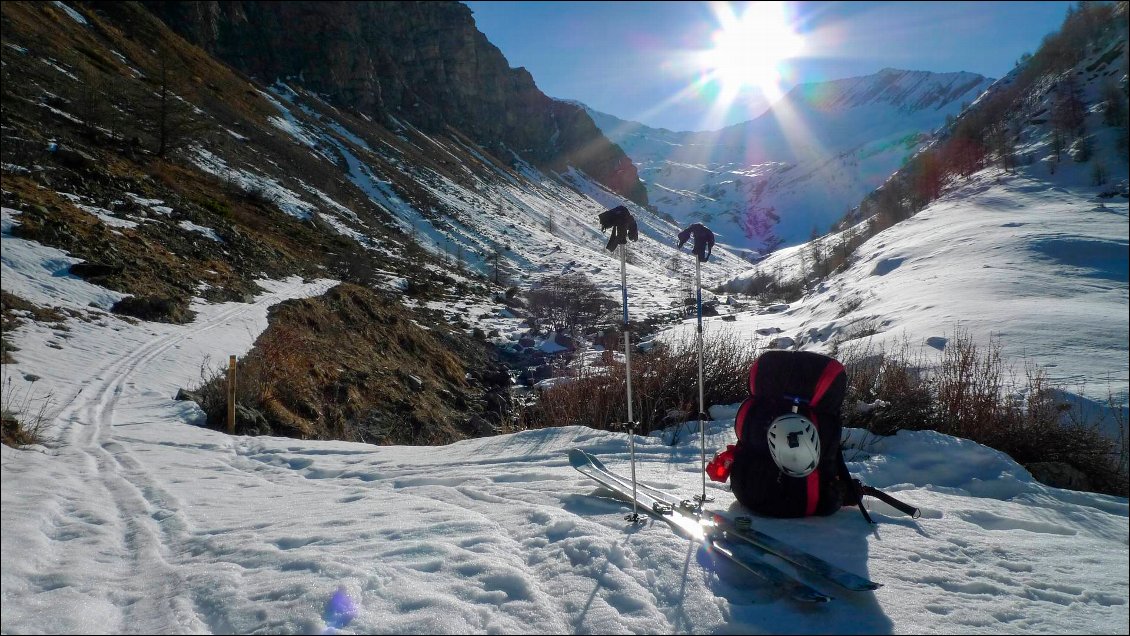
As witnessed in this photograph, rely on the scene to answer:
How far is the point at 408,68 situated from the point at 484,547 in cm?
9402

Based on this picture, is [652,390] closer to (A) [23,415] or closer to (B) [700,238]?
(B) [700,238]

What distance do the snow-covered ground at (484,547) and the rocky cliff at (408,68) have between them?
6681 centimetres

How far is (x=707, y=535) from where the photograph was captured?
3.05m

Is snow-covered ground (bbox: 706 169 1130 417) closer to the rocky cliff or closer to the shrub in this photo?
the shrub

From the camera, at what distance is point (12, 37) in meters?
22.5

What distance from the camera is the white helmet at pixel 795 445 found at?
3334 mm

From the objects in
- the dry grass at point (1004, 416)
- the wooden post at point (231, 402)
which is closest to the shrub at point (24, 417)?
the wooden post at point (231, 402)

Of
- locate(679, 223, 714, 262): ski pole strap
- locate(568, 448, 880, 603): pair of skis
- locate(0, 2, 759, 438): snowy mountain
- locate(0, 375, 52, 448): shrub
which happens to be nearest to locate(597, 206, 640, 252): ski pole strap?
locate(679, 223, 714, 262): ski pole strap

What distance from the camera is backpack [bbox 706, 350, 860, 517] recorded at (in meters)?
3.41

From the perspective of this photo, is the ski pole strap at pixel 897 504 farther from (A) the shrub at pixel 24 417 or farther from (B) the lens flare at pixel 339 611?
(A) the shrub at pixel 24 417

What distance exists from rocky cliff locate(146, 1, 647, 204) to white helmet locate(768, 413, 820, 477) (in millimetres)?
68982

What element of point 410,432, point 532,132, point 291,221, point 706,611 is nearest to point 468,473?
point 706,611

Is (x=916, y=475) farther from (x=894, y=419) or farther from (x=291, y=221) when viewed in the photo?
(x=291, y=221)

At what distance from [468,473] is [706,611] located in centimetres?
257
